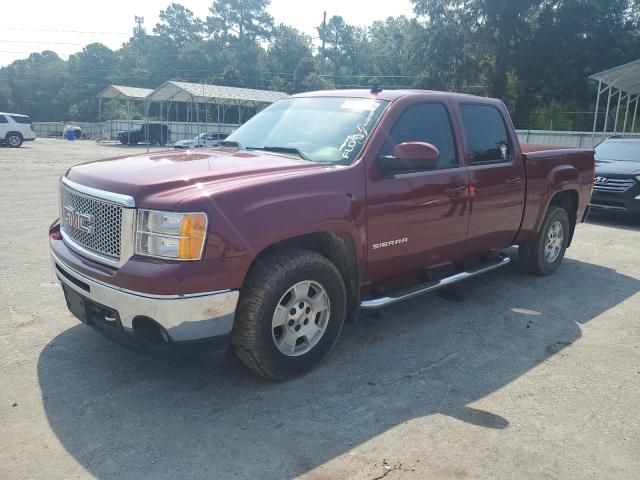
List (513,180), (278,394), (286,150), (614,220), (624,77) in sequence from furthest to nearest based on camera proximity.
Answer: (624,77)
(614,220)
(513,180)
(286,150)
(278,394)

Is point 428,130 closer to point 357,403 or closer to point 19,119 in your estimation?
point 357,403

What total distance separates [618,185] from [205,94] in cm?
3029

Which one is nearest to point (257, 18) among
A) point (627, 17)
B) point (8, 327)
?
point (627, 17)

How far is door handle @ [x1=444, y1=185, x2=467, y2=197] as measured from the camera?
4.61m

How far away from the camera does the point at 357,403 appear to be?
11.3ft

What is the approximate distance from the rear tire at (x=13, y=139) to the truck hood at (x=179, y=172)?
3183 centimetres

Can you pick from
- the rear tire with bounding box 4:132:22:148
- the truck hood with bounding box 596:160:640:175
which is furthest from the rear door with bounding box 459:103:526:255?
the rear tire with bounding box 4:132:22:148

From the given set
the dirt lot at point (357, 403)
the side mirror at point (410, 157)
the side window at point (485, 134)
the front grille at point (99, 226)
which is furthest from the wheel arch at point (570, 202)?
the front grille at point (99, 226)

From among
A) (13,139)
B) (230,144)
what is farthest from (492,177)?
(13,139)

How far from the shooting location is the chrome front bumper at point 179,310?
304 cm

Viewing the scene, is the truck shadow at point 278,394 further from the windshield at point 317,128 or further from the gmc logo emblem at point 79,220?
the windshield at point 317,128

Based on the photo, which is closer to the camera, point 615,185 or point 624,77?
point 615,185

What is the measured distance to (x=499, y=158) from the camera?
5383mm

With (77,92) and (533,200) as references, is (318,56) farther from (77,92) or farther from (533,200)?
(533,200)
